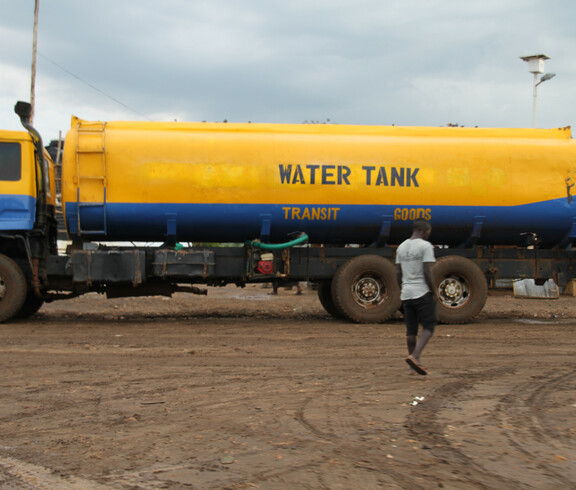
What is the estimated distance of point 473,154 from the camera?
11.9m

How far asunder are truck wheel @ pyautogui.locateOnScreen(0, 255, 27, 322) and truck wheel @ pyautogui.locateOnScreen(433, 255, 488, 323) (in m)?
7.20

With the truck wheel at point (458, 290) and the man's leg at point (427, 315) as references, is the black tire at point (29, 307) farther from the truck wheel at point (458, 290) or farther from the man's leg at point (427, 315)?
the man's leg at point (427, 315)

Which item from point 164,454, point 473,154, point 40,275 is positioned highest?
point 473,154

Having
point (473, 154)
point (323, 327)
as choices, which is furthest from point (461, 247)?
point (323, 327)

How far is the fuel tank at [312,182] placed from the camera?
37.2ft

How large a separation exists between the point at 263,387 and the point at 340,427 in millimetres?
1581

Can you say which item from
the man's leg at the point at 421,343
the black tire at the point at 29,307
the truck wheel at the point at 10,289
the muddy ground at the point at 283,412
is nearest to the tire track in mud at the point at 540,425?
the muddy ground at the point at 283,412

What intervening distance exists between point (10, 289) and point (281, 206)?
479cm

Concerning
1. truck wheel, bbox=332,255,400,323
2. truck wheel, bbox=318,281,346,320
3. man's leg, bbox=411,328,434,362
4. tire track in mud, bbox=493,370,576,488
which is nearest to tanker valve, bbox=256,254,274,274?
truck wheel, bbox=332,255,400,323

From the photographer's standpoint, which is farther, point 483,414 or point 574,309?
A: point 574,309

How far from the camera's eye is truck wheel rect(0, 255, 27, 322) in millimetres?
11180

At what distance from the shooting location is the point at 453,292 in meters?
12.0

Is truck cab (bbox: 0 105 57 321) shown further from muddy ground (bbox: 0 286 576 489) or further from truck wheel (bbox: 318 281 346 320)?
truck wheel (bbox: 318 281 346 320)

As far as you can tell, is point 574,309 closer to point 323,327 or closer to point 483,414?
point 323,327
